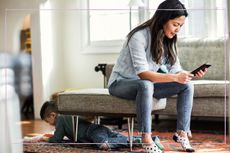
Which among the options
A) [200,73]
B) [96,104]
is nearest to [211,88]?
[200,73]

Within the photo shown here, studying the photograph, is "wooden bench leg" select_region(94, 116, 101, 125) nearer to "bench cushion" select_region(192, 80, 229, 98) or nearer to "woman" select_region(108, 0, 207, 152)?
"woman" select_region(108, 0, 207, 152)

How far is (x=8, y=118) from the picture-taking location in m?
1.00

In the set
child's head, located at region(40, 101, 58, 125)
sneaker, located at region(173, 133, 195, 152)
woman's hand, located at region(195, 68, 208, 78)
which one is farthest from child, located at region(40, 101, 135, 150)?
woman's hand, located at region(195, 68, 208, 78)

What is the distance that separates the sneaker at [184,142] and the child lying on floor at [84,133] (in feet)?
0.28

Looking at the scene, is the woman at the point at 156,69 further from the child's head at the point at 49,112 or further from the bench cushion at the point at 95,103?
the child's head at the point at 49,112

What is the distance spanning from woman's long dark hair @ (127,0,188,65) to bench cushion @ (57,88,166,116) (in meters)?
0.11

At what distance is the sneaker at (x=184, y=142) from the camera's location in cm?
108

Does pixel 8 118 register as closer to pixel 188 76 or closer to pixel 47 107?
pixel 47 107

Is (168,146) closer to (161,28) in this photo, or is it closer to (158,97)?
(158,97)

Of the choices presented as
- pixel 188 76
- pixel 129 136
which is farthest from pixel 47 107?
pixel 188 76

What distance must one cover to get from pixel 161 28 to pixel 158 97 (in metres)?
0.15

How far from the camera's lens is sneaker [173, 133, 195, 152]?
108 centimetres

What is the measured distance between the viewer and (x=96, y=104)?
43.6 inches

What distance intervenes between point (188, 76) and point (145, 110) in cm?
12
